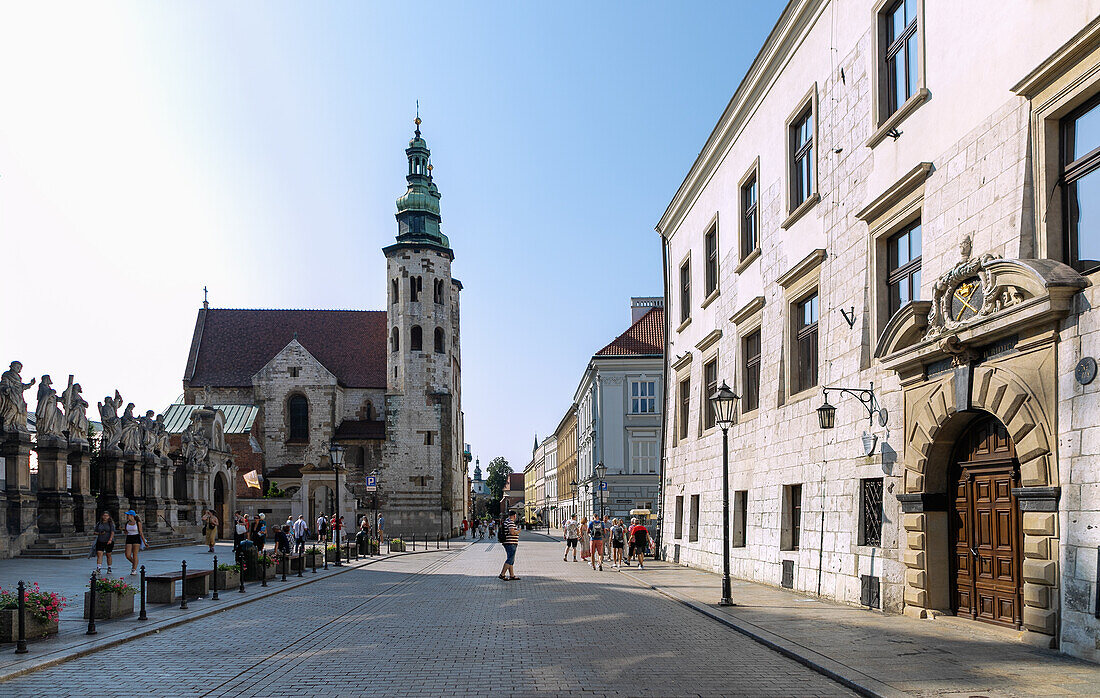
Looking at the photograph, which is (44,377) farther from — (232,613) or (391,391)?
(391,391)

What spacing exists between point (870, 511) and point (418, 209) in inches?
2215

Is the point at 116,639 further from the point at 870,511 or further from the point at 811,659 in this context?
the point at 870,511

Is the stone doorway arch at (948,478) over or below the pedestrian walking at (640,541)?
over

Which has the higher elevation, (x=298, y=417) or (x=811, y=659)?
(x=298, y=417)

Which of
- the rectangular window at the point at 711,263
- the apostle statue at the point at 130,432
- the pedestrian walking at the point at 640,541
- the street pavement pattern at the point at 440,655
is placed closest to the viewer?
the street pavement pattern at the point at 440,655

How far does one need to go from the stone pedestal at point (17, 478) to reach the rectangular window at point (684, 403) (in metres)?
19.5

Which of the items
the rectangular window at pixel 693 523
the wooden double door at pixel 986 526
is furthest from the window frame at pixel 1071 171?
the rectangular window at pixel 693 523

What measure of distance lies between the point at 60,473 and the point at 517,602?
60.9 feet

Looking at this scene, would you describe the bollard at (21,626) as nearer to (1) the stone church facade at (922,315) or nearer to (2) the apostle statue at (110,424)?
(1) the stone church facade at (922,315)

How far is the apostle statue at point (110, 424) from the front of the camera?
34938mm

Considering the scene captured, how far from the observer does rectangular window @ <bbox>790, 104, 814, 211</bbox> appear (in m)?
19.1

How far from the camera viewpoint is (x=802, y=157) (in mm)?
19609

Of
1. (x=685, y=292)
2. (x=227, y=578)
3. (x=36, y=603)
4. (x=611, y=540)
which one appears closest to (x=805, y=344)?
(x=685, y=292)

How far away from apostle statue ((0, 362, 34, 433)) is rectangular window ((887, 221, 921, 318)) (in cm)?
2347
